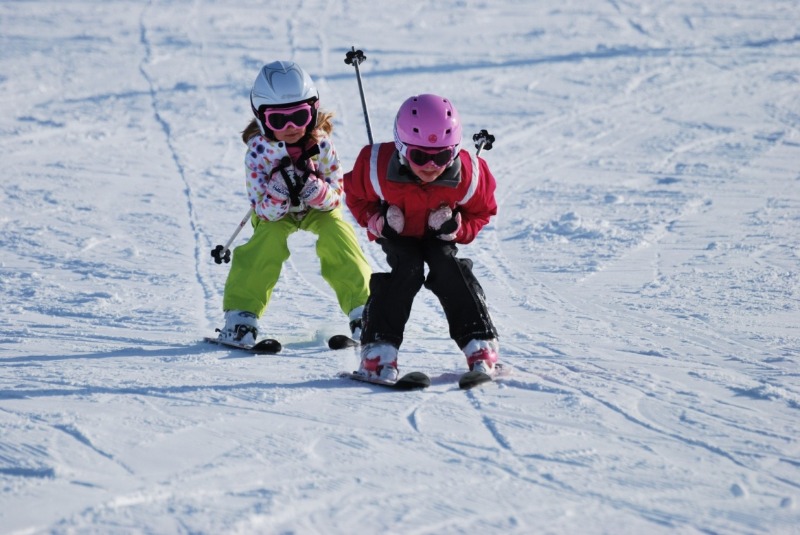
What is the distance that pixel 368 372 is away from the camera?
192 inches

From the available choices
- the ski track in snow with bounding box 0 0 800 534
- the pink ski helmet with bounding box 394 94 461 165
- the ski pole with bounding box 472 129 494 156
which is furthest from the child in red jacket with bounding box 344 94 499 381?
the ski pole with bounding box 472 129 494 156

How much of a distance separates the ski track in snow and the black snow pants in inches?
12.1

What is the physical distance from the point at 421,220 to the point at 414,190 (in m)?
0.16

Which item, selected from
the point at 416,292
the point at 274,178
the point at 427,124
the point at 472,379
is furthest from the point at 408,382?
the point at 274,178

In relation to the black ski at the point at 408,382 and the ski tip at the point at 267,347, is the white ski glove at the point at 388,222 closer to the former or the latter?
the black ski at the point at 408,382

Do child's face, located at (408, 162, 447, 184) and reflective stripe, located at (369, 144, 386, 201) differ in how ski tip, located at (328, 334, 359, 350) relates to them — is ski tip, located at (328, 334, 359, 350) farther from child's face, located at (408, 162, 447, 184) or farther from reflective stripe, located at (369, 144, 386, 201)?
child's face, located at (408, 162, 447, 184)

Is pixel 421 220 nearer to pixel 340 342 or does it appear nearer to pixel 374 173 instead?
pixel 374 173

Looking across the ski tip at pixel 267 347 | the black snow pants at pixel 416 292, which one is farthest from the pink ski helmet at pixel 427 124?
the ski tip at pixel 267 347

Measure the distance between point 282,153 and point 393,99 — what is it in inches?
313

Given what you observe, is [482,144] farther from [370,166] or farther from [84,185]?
[84,185]

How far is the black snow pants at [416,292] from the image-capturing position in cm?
495

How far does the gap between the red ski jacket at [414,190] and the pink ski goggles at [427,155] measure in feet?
0.42

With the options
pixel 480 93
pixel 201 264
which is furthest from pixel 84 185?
pixel 480 93

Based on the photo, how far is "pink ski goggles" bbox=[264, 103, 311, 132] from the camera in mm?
5535
